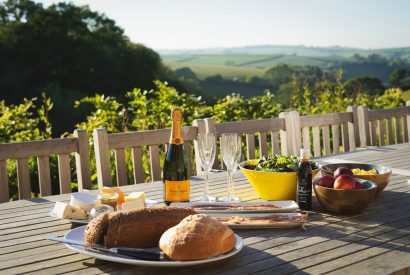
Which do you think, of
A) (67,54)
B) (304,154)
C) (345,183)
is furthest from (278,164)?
(67,54)

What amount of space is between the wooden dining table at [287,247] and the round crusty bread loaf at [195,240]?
50 mm

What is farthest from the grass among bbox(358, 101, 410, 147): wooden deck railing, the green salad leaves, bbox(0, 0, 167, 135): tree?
the green salad leaves

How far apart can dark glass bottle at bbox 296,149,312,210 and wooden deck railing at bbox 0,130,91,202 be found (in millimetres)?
1450

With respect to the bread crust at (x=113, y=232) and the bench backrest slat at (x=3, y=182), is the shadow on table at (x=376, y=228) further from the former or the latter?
the bench backrest slat at (x=3, y=182)

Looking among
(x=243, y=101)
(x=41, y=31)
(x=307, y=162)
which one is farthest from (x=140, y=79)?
(x=307, y=162)

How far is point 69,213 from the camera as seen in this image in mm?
2006

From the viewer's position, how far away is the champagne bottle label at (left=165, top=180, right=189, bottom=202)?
2.12m

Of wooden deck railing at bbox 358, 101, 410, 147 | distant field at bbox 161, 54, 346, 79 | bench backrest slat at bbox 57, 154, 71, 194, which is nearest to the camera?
bench backrest slat at bbox 57, 154, 71, 194

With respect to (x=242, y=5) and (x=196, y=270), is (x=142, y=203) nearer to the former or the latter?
(x=196, y=270)

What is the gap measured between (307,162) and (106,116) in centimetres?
386

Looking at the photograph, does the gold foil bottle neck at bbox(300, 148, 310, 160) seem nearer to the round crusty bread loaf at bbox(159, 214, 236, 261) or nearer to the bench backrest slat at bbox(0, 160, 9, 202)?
the round crusty bread loaf at bbox(159, 214, 236, 261)

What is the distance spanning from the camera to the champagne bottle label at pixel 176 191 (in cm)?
212

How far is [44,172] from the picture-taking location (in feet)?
9.91

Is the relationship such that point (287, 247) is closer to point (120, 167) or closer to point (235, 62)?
point (120, 167)
